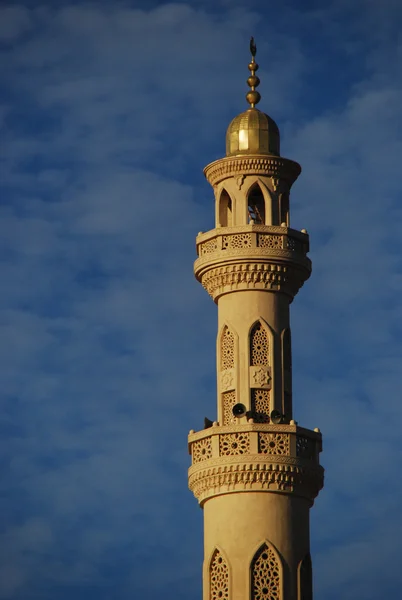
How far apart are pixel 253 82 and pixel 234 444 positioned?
32.1ft

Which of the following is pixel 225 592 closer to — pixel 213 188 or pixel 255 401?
pixel 255 401

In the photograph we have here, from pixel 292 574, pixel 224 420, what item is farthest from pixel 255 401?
pixel 292 574

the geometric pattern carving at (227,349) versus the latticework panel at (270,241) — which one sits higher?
the latticework panel at (270,241)

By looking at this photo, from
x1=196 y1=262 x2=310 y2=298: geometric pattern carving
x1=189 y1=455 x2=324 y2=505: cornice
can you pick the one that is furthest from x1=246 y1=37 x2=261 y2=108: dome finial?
x1=189 y1=455 x2=324 y2=505: cornice

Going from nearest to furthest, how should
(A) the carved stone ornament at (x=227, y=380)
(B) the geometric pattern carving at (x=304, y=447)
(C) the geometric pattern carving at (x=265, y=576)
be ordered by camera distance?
(C) the geometric pattern carving at (x=265, y=576)
(B) the geometric pattern carving at (x=304, y=447)
(A) the carved stone ornament at (x=227, y=380)

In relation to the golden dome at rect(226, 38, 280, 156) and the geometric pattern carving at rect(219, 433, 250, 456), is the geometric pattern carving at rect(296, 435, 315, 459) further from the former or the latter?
the golden dome at rect(226, 38, 280, 156)

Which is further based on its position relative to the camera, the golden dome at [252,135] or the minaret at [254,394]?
the golden dome at [252,135]

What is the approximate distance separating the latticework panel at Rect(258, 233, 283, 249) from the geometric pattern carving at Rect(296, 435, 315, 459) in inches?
190

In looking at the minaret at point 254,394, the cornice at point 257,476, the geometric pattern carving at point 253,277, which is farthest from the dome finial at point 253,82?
the cornice at point 257,476

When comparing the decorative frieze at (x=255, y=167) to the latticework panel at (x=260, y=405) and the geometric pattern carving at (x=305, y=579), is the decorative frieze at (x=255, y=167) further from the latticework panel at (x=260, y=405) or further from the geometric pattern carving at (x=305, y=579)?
the geometric pattern carving at (x=305, y=579)

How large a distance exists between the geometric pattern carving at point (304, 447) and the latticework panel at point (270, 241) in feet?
15.9

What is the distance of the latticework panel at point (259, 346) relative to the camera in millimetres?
56531

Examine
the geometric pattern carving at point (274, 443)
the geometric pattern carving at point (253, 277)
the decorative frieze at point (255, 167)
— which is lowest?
the geometric pattern carving at point (274, 443)

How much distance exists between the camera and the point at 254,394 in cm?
5616
